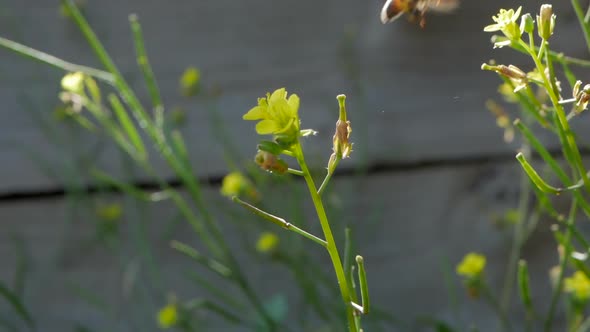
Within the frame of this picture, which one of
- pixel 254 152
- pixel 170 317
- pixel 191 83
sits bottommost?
pixel 170 317

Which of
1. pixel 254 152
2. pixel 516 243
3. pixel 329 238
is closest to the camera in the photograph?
pixel 329 238

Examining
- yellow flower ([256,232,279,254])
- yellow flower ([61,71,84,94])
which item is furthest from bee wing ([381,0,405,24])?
yellow flower ([256,232,279,254])

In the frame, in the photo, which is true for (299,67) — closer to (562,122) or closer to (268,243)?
(268,243)

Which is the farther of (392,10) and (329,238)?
(392,10)

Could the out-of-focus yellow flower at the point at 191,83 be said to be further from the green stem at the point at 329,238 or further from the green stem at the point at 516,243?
the green stem at the point at 329,238

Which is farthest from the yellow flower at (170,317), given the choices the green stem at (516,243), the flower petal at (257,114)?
the flower petal at (257,114)

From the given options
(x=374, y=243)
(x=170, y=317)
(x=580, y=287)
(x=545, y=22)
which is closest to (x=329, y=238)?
(x=545, y=22)

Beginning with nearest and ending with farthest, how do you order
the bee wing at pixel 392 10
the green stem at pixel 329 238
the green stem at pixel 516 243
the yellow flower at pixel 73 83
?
the green stem at pixel 329 238, the bee wing at pixel 392 10, the yellow flower at pixel 73 83, the green stem at pixel 516 243
